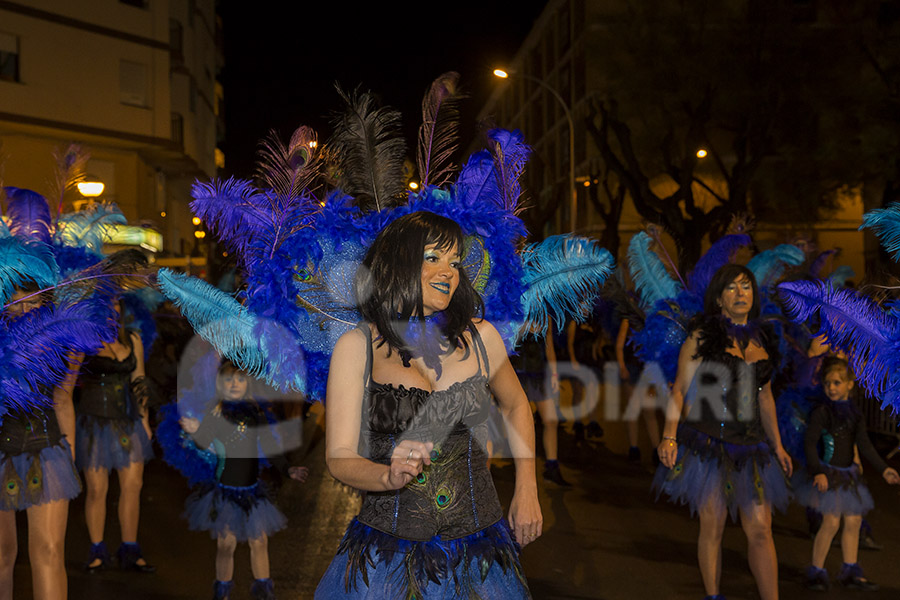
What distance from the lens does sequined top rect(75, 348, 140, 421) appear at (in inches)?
276

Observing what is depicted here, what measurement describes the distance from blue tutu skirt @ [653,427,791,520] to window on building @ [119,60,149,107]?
2685 centimetres

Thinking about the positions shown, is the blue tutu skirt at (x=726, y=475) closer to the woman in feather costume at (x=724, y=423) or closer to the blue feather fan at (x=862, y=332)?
the woman in feather costume at (x=724, y=423)

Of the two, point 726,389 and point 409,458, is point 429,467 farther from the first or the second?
point 726,389

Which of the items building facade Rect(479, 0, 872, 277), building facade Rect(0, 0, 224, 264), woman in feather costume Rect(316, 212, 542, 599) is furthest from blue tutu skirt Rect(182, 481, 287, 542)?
building facade Rect(479, 0, 872, 277)

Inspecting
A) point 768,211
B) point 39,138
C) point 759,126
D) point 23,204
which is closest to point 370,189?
point 23,204

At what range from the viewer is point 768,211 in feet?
98.3

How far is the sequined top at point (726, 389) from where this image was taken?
18.4 feet

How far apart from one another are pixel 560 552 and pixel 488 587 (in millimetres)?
4362

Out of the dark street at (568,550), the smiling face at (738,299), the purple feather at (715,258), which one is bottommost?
the dark street at (568,550)

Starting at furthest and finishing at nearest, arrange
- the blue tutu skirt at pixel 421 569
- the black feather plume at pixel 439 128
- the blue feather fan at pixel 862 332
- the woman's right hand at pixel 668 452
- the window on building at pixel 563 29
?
the window on building at pixel 563 29 < the woman's right hand at pixel 668 452 < the black feather plume at pixel 439 128 < the blue feather fan at pixel 862 332 < the blue tutu skirt at pixel 421 569

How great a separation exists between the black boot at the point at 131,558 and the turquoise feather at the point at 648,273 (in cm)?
420

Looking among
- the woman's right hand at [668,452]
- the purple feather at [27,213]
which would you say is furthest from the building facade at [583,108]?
the purple feather at [27,213]

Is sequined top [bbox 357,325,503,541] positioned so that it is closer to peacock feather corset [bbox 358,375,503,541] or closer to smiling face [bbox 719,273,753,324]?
peacock feather corset [bbox 358,375,503,541]

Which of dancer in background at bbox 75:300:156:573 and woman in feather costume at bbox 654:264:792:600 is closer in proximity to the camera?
woman in feather costume at bbox 654:264:792:600
